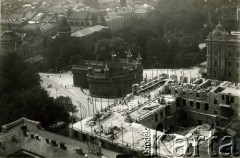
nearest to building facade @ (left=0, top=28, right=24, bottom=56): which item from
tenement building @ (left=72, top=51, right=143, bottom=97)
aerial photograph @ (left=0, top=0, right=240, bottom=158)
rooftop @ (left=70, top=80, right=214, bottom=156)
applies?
aerial photograph @ (left=0, top=0, right=240, bottom=158)

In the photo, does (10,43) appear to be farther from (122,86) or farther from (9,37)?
(122,86)

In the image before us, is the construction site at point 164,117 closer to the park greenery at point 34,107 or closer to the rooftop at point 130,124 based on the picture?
the rooftop at point 130,124

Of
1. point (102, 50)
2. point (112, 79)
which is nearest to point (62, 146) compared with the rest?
point (112, 79)

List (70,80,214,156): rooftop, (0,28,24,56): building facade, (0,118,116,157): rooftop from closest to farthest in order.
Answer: (0,118,116,157): rooftop
(70,80,214,156): rooftop
(0,28,24,56): building facade

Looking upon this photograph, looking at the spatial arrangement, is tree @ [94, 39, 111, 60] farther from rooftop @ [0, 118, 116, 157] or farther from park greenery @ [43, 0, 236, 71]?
rooftop @ [0, 118, 116, 157]

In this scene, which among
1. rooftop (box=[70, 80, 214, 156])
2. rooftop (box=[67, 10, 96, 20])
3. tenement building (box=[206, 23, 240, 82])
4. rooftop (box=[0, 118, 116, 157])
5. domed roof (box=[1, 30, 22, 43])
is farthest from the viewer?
rooftop (box=[67, 10, 96, 20])

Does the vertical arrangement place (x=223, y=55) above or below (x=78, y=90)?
above
